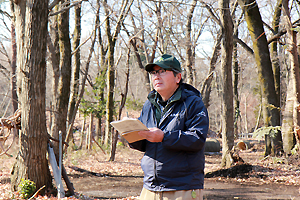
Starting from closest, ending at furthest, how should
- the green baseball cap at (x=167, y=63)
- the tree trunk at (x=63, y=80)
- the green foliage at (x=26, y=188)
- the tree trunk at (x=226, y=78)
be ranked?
the green baseball cap at (x=167, y=63) < the green foliage at (x=26, y=188) < the tree trunk at (x=226, y=78) < the tree trunk at (x=63, y=80)

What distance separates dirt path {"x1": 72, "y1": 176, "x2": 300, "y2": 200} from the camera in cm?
684

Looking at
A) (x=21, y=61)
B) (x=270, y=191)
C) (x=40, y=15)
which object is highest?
(x=40, y=15)

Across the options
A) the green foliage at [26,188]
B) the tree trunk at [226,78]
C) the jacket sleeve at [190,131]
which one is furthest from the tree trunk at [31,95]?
the tree trunk at [226,78]

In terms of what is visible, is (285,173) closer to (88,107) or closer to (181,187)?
(181,187)

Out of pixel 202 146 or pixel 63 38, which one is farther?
pixel 63 38

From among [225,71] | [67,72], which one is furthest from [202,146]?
[67,72]

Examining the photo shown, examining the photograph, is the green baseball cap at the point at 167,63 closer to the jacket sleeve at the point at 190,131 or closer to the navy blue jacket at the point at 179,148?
the navy blue jacket at the point at 179,148

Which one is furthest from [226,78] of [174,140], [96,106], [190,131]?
[96,106]

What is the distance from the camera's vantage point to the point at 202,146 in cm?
238

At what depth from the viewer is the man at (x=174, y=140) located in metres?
2.33

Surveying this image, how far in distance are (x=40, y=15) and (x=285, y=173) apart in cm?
852

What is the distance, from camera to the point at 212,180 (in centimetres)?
904

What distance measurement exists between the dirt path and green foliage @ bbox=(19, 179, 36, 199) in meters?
1.65

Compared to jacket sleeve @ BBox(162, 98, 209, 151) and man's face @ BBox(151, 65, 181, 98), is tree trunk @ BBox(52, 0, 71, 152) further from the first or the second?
jacket sleeve @ BBox(162, 98, 209, 151)
